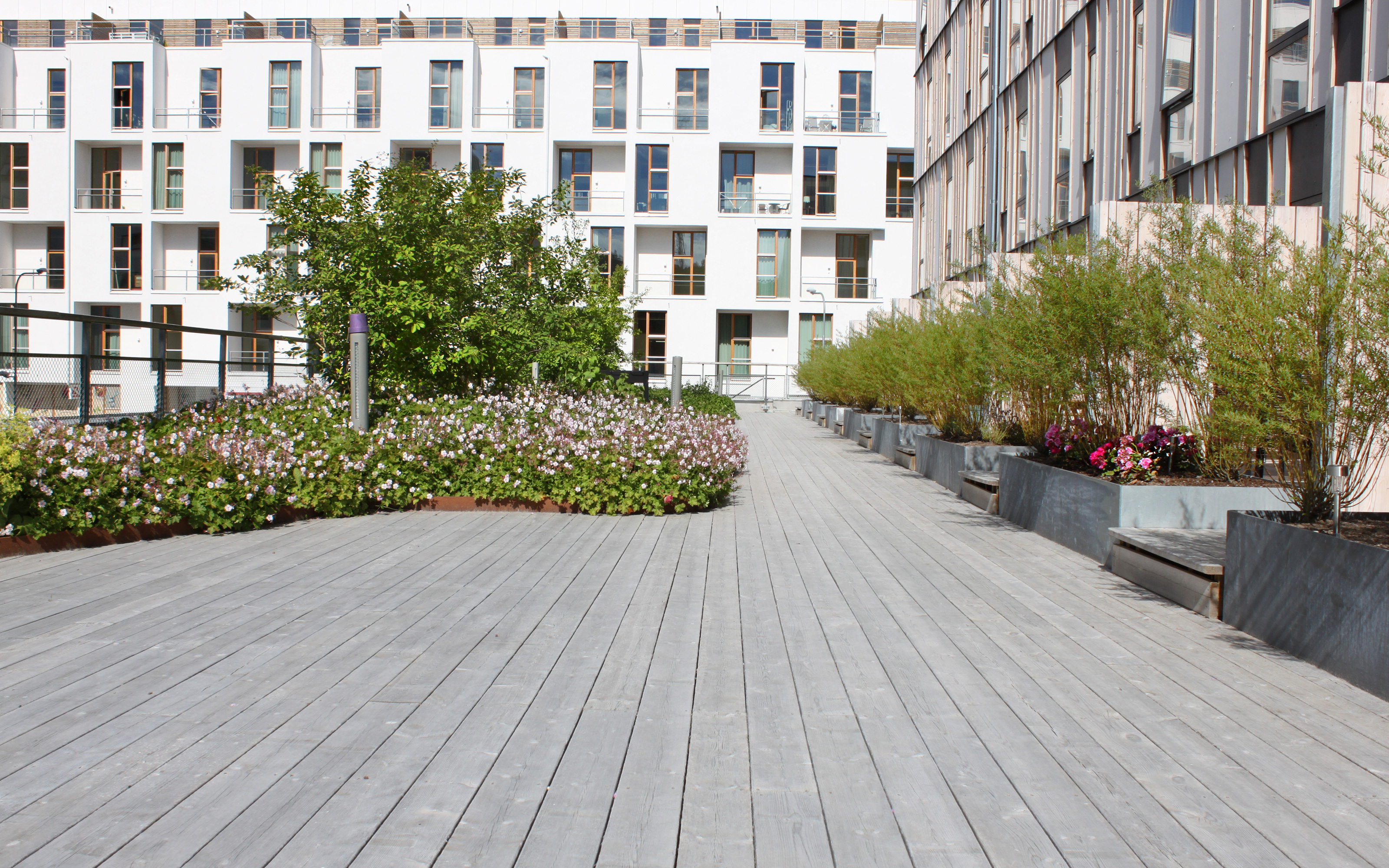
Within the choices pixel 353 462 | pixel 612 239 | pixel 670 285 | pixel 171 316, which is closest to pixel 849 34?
pixel 670 285

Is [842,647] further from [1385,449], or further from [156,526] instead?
[156,526]

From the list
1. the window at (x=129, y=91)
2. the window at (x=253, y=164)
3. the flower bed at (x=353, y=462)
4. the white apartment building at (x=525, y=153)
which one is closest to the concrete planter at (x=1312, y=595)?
the flower bed at (x=353, y=462)

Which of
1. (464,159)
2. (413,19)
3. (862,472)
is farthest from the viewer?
(413,19)

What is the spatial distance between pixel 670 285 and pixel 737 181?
15.6ft

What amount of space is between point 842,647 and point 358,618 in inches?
99.1

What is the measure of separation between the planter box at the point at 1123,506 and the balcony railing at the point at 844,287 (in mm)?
30368

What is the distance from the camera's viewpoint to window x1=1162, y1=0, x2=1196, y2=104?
1168cm

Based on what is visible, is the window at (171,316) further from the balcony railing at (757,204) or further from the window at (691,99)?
the balcony railing at (757,204)

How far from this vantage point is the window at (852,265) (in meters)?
38.3

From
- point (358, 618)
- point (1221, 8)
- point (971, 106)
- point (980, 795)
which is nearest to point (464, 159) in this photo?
point (971, 106)

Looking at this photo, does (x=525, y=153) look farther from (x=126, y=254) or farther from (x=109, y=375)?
(x=109, y=375)

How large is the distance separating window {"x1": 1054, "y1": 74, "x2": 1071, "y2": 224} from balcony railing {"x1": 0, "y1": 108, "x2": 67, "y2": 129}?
37.6m

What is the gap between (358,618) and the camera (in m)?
5.26

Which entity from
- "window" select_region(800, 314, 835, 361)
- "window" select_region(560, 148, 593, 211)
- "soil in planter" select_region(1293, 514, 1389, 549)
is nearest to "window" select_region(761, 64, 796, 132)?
"window" select_region(560, 148, 593, 211)
